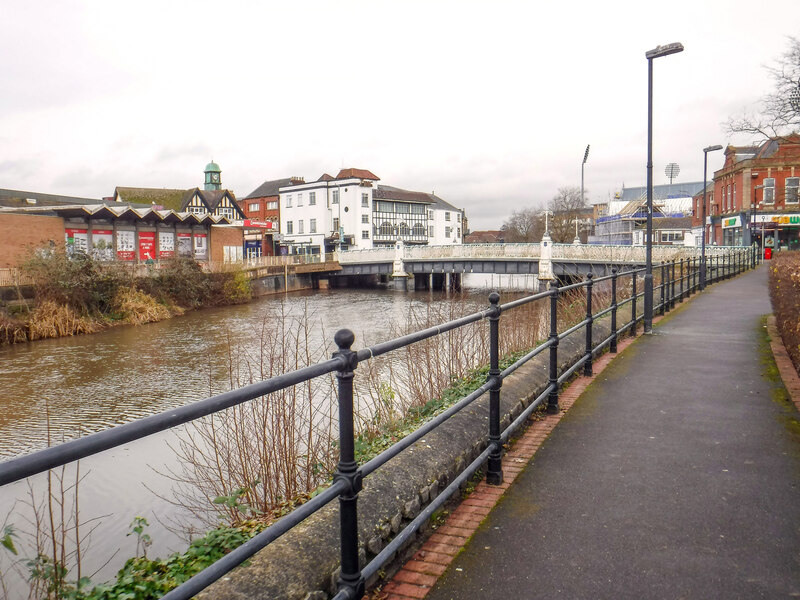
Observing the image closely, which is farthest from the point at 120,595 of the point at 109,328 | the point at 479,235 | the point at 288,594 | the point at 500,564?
the point at 479,235

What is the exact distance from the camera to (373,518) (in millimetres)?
3238

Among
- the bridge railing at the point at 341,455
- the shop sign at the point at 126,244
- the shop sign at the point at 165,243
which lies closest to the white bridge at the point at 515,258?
the shop sign at the point at 165,243

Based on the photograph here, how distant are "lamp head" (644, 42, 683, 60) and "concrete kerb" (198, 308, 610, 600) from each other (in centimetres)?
857

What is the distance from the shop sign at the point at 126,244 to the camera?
123 feet

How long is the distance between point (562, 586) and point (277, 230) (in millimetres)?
79926

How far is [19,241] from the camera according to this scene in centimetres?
3198

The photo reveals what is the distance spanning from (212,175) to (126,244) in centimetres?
5570

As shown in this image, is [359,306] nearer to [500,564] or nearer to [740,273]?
[740,273]

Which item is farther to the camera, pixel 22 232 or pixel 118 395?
pixel 22 232

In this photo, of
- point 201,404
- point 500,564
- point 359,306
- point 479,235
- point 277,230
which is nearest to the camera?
point 201,404

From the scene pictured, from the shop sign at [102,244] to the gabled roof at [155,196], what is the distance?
122 feet

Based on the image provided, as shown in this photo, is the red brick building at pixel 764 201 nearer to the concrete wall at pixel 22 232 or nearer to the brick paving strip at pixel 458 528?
the concrete wall at pixel 22 232

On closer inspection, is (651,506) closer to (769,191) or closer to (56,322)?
(56,322)

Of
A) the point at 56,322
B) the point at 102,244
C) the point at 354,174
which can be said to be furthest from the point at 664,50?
the point at 354,174
